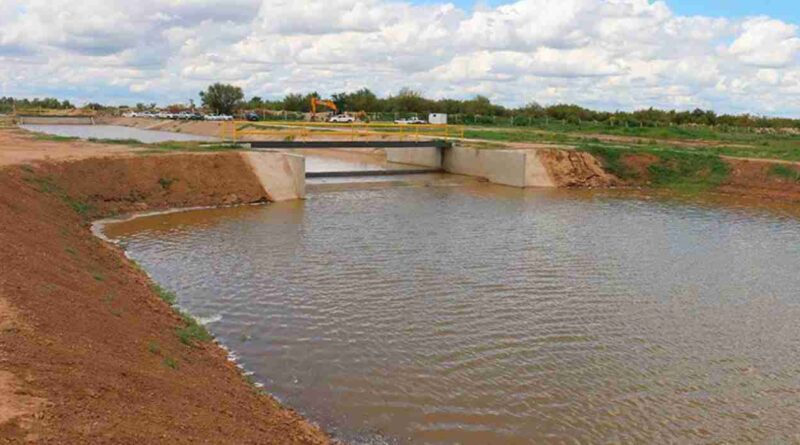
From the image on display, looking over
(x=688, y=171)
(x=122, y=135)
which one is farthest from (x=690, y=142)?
(x=122, y=135)

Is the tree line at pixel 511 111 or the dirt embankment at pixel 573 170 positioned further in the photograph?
the tree line at pixel 511 111

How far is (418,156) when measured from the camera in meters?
56.3

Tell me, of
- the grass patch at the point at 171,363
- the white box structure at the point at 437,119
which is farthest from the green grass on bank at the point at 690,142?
A: the grass patch at the point at 171,363

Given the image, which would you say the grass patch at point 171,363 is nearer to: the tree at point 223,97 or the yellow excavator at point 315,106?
the yellow excavator at point 315,106

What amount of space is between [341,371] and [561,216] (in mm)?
21279

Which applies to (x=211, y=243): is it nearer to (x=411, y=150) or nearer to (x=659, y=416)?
(x=659, y=416)

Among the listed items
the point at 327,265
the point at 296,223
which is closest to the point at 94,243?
the point at 327,265

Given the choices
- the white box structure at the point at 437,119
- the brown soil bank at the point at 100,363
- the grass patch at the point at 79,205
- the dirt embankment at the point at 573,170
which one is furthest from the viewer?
the white box structure at the point at 437,119

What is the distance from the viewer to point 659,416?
10633mm

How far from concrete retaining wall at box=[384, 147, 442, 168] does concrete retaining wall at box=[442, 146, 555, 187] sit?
2.88 meters

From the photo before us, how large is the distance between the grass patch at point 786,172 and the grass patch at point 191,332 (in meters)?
38.4

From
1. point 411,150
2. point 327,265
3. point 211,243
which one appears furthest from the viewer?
point 411,150

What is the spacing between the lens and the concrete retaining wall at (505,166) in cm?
4416

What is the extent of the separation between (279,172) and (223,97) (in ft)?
304
